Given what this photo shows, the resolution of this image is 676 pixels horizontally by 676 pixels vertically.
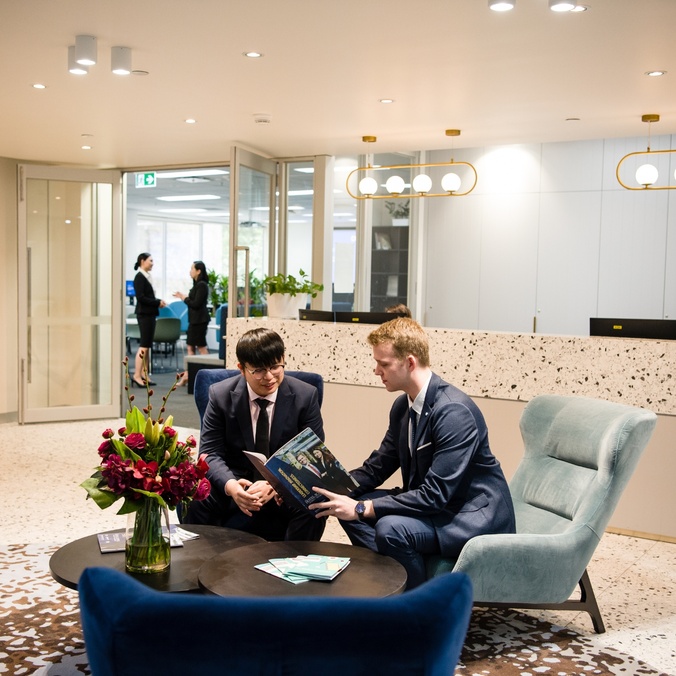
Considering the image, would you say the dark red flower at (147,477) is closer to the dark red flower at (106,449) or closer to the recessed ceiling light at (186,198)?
the dark red flower at (106,449)

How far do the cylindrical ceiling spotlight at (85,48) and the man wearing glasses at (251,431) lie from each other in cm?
181

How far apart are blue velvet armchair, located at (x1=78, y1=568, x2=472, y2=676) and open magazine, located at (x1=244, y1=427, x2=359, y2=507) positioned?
1502mm

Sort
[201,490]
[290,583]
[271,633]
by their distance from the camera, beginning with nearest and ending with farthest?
1. [271,633]
2. [290,583]
3. [201,490]

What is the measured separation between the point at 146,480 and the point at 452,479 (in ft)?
3.48

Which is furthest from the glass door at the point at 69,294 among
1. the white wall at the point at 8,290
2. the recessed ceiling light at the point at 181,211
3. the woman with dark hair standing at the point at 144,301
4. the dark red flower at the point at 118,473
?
the recessed ceiling light at the point at 181,211

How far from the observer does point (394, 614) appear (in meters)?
1.19

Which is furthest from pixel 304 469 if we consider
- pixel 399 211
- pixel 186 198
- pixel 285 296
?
pixel 186 198

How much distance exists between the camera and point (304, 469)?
2801 mm

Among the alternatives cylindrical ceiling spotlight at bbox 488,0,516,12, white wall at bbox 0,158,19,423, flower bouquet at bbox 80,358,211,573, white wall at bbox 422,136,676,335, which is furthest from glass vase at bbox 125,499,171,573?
white wall at bbox 422,136,676,335

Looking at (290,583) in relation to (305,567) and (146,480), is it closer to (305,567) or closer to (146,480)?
(305,567)

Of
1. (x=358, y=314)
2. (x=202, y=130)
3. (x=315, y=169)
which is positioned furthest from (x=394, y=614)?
(x=315, y=169)

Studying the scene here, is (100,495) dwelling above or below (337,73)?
below

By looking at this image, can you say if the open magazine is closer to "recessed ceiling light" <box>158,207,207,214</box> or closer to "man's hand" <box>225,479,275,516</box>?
"man's hand" <box>225,479,275,516</box>

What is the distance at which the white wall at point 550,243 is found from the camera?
7770 mm
